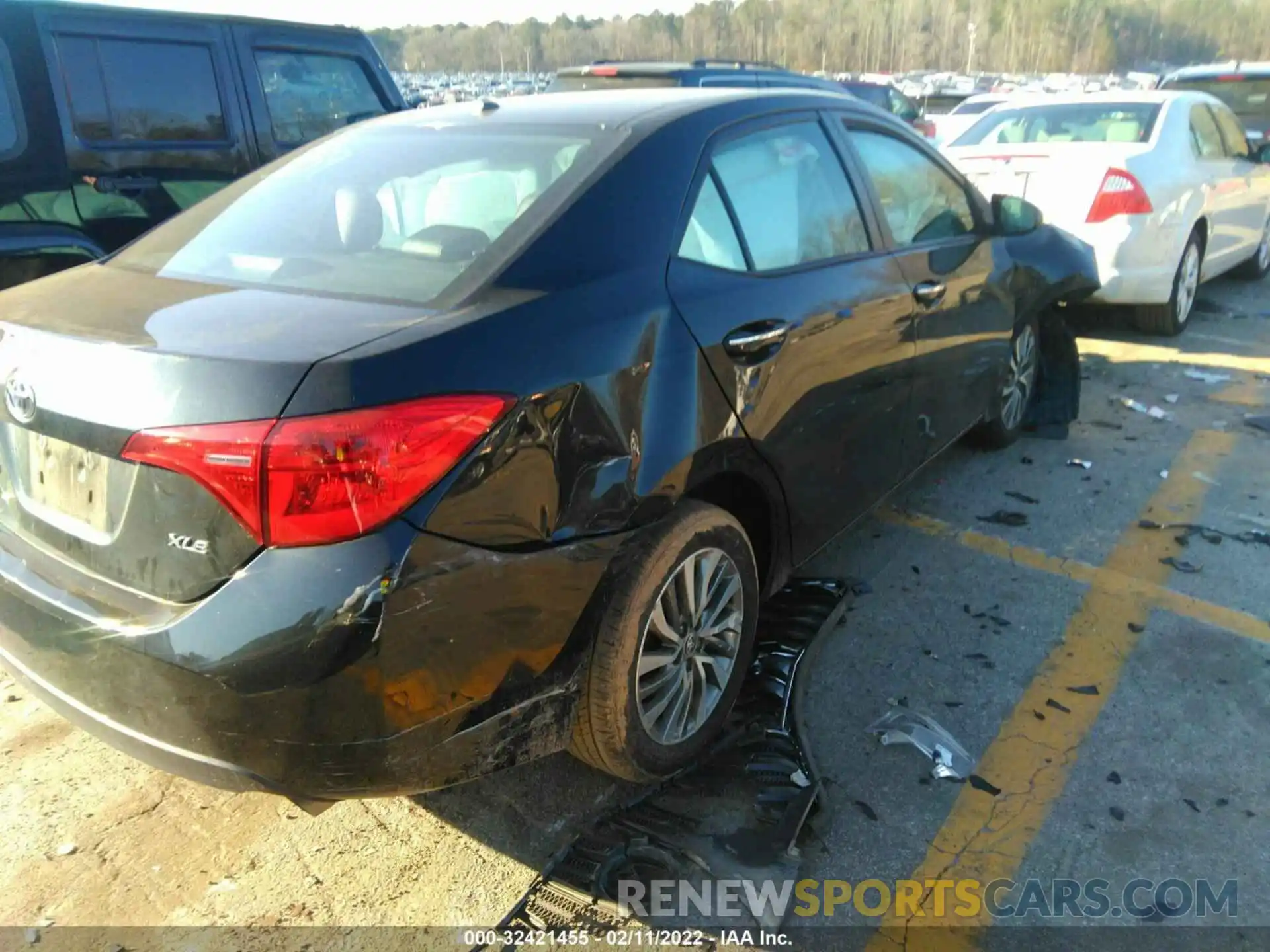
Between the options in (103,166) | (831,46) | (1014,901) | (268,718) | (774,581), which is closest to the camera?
(268,718)

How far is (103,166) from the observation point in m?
4.85

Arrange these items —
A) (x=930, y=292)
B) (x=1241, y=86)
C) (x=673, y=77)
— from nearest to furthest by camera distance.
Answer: (x=930, y=292), (x=673, y=77), (x=1241, y=86)

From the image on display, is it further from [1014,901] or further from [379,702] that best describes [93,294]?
[1014,901]

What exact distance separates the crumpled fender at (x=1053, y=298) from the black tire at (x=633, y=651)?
2.67 meters

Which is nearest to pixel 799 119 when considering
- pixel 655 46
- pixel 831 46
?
pixel 655 46

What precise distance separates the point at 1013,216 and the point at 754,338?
2332 mm

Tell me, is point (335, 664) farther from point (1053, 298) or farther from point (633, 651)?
point (1053, 298)

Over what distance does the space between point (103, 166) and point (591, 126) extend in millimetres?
3406

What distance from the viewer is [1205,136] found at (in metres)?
7.37

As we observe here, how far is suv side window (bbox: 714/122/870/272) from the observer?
9.21ft

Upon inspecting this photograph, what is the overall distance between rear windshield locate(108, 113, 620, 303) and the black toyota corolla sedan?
0.01 meters

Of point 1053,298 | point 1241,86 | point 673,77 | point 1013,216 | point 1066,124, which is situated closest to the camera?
point 1013,216

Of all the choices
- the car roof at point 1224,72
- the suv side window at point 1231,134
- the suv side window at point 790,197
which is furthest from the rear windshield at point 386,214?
the car roof at point 1224,72

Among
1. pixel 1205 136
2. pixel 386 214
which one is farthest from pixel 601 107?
pixel 1205 136
